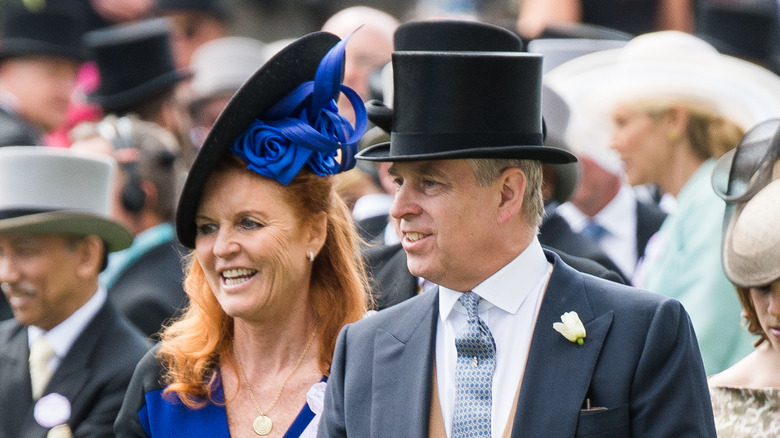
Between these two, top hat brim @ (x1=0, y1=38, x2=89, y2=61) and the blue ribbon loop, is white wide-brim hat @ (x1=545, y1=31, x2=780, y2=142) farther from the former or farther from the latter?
top hat brim @ (x1=0, y1=38, x2=89, y2=61)

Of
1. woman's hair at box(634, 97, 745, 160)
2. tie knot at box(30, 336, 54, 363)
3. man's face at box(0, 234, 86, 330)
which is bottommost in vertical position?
tie knot at box(30, 336, 54, 363)

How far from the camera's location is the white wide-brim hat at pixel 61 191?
19.1 feet

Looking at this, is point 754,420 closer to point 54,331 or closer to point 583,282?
point 583,282

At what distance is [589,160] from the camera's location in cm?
782

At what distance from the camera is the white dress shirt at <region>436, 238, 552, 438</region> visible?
3.86 m

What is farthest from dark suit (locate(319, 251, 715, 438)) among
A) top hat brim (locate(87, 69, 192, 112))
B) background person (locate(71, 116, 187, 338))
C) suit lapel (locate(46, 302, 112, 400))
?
top hat brim (locate(87, 69, 192, 112))

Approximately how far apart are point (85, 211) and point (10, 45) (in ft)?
13.4

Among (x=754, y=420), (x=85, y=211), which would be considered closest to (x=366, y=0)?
(x=85, y=211)

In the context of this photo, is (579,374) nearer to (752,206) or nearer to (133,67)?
(752,206)

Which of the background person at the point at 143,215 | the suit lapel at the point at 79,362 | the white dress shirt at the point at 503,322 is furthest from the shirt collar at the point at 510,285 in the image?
the background person at the point at 143,215

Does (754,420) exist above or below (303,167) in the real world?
below

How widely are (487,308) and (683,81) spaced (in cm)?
356

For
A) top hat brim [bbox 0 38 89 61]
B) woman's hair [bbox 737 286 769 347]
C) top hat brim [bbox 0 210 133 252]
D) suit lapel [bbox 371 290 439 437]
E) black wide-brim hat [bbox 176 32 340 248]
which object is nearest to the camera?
suit lapel [bbox 371 290 439 437]

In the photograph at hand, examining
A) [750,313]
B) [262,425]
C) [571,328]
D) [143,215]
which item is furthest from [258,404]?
[143,215]
